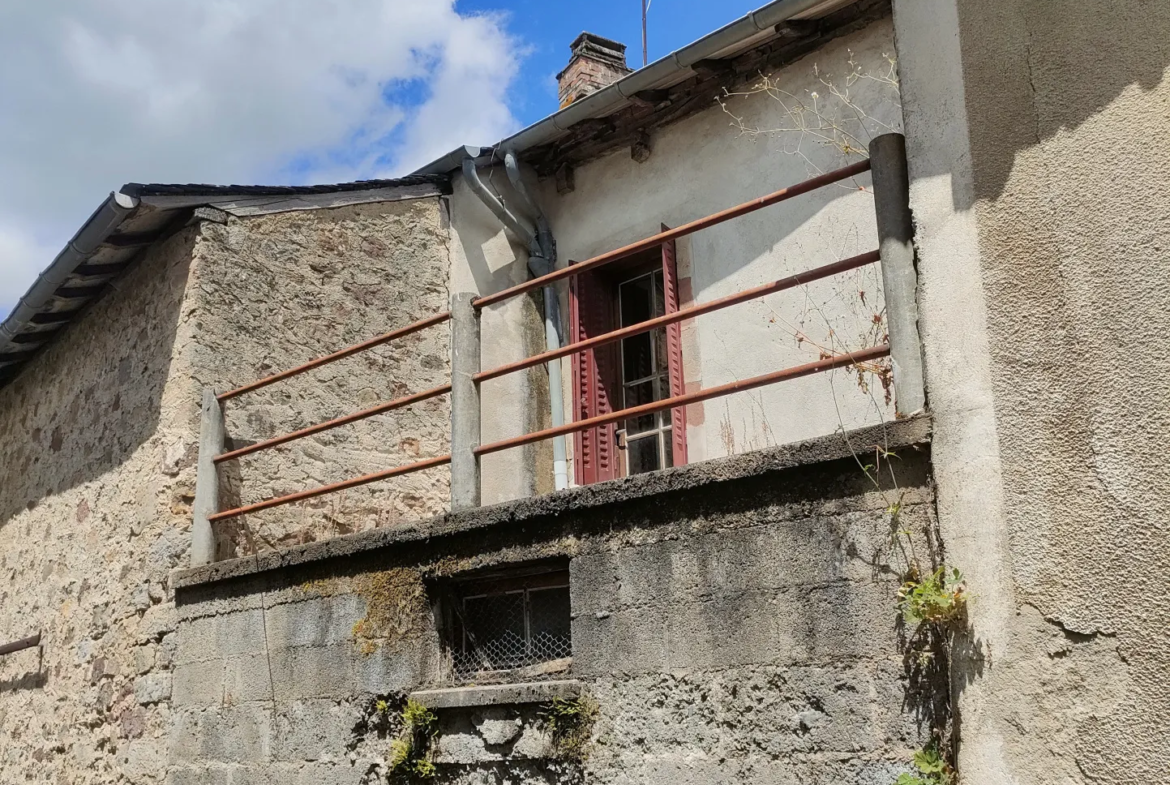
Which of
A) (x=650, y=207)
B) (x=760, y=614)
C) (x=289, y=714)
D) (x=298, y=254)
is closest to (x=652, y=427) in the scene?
(x=650, y=207)

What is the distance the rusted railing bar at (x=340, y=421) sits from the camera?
4.65m

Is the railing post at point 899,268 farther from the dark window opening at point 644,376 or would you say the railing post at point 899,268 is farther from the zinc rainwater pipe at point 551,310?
the zinc rainwater pipe at point 551,310

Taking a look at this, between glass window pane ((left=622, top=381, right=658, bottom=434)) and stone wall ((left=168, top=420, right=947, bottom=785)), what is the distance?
2.60 meters

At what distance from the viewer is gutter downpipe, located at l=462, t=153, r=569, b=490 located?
273 inches

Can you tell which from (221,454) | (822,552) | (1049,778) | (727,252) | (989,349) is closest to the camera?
(1049,778)

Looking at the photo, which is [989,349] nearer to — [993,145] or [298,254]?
[993,145]

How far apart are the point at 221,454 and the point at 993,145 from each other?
157 inches

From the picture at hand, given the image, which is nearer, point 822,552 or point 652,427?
point 822,552

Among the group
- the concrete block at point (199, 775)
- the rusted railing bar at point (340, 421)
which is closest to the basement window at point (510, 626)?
the rusted railing bar at point (340, 421)

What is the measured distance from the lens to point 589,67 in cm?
864

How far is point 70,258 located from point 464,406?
10.2ft

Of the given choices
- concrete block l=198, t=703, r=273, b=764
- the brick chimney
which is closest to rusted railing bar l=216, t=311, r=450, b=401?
concrete block l=198, t=703, r=273, b=764

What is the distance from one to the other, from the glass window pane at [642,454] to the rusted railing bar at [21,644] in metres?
3.64

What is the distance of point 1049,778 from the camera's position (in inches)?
107
